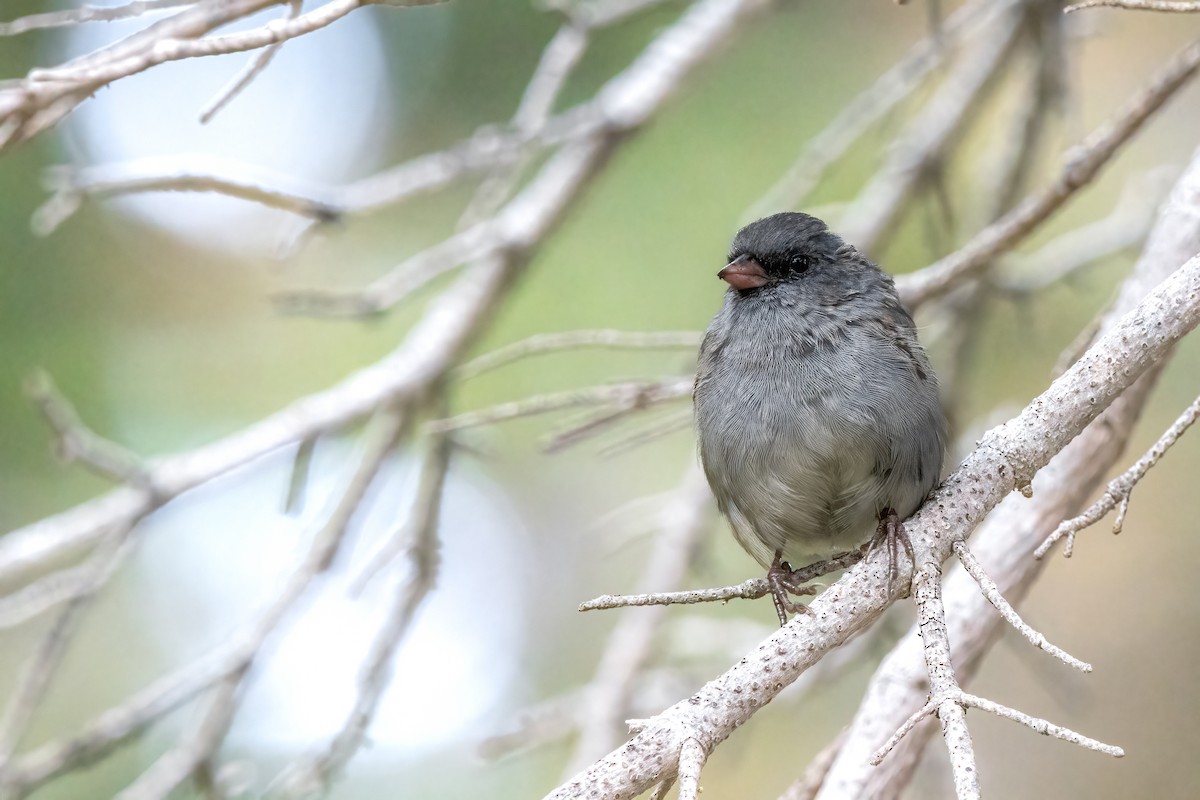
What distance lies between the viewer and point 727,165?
21.4 feet

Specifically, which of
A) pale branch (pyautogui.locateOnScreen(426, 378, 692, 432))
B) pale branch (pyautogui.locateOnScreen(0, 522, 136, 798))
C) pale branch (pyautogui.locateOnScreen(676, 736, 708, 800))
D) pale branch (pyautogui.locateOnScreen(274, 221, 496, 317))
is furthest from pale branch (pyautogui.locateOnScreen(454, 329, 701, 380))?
pale branch (pyautogui.locateOnScreen(676, 736, 708, 800))

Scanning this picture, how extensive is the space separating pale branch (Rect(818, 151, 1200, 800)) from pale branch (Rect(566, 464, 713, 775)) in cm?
124

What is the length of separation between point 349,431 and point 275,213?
3.86 meters

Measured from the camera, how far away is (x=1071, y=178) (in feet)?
10.7

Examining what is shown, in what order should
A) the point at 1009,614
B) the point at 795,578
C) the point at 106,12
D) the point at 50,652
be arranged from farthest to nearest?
the point at 50,652, the point at 795,578, the point at 106,12, the point at 1009,614

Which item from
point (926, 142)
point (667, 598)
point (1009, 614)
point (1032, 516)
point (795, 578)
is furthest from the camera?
point (926, 142)

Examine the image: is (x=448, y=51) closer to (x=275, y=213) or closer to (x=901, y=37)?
(x=275, y=213)

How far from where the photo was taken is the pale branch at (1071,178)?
125 inches

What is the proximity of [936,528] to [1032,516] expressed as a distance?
2.94ft

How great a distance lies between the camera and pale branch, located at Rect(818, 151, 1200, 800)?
2.74 metres

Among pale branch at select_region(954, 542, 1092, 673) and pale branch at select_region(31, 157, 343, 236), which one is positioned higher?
pale branch at select_region(31, 157, 343, 236)

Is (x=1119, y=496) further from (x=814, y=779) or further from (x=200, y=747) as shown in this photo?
(x=200, y=747)

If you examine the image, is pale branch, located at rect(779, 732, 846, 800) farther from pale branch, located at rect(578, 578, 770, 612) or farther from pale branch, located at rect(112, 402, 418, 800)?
pale branch, located at rect(112, 402, 418, 800)

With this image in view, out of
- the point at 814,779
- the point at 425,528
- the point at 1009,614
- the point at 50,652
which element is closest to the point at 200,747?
the point at 50,652
